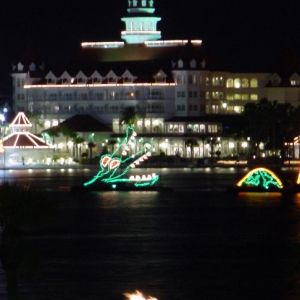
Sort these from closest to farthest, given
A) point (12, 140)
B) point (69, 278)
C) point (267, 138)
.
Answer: point (69, 278), point (12, 140), point (267, 138)

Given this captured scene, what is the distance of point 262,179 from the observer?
70562mm

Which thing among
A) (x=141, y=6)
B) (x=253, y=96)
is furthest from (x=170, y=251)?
(x=141, y=6)

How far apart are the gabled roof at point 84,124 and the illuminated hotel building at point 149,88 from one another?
1.87 metres

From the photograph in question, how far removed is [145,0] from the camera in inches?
7219

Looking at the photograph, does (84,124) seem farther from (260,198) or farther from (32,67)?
(260,198)

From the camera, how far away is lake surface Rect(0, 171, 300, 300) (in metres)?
28.9

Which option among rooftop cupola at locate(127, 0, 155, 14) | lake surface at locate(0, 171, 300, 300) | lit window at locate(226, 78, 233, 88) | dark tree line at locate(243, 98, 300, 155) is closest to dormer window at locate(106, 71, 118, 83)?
lit window at locate(226, 78, 233, 88)

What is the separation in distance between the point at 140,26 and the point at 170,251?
145137mm

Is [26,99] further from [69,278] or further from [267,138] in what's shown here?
[69,278]

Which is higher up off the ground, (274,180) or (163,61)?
(163,61)

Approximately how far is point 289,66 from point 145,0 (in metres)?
23.1

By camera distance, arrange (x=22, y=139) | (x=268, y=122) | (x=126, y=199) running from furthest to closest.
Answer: (x=268, y=122)
(x=22, y=139)
(x=126, y=199)

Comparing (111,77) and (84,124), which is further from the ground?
(111,77)

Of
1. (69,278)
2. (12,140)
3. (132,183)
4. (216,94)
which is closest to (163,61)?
(216,94)
